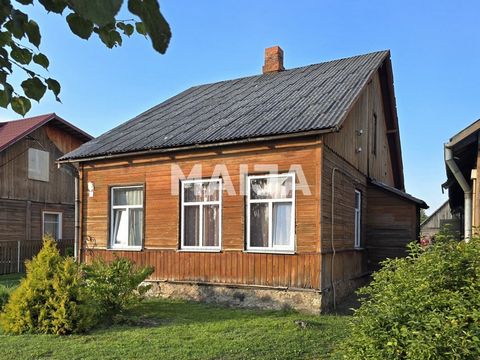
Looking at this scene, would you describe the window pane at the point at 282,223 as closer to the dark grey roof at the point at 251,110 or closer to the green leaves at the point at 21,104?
the dark grey roof at the point at 251,110

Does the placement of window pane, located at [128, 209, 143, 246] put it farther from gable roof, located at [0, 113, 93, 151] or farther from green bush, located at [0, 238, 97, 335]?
gable roof, located at [0, 113, 93, 151]

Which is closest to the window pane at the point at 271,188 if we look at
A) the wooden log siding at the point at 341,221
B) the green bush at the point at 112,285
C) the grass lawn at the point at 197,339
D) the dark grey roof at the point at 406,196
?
the wooden log siding at the point at 341,221

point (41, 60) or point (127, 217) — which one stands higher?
point (41, 60)

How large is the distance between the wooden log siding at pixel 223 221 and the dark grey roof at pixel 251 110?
419 mm

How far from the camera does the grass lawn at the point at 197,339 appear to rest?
21.4 ft

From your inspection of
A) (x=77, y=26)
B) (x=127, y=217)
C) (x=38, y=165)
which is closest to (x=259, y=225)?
(x=127, y=217)

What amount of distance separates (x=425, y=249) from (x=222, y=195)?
660cm

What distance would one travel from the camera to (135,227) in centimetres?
1255

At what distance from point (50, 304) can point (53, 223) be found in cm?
1623

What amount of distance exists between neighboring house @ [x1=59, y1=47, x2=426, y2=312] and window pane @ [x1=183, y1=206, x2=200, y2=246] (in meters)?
Answer: 0.04

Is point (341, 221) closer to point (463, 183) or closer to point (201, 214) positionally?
point (463, 183)

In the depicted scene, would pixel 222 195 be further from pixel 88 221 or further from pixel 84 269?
pixel 88 221

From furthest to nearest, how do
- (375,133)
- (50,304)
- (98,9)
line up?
(375,133)
(50,304)
(98,9)

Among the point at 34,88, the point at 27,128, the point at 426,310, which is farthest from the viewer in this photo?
the point at 27,128
